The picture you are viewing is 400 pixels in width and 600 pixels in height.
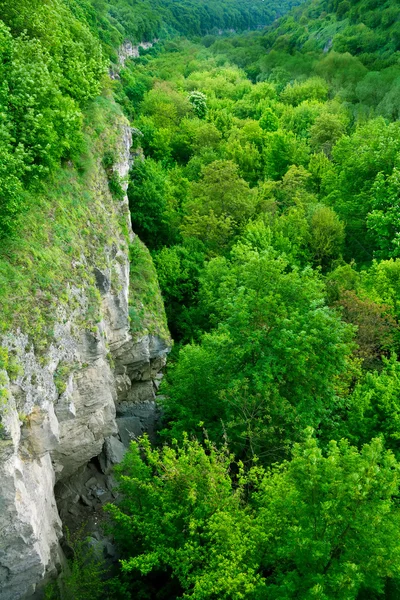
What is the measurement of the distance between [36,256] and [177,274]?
17313mm

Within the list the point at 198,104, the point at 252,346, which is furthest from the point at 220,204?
the point at 198,104

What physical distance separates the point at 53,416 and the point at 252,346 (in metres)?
8.61

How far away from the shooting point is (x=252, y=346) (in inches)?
754

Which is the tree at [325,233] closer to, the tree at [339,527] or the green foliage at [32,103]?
the green foliage at [32,103]

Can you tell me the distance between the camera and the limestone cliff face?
11938mm

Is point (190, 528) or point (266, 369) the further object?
point (266, 369)

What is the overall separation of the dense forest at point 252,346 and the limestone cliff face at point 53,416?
193 cm

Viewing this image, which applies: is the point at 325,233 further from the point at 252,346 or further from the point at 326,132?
the point at 326,132

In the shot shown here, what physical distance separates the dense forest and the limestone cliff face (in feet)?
6.34

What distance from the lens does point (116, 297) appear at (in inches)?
817

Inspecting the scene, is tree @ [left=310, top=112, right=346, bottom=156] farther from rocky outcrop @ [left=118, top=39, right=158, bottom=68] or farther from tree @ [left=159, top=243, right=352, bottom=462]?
rocky outcrop @ [left=118, top=39, right=158, bottom=68]

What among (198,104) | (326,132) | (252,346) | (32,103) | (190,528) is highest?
(198,104)

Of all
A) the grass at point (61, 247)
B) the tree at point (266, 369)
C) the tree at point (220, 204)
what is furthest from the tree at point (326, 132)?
the tree at point (266, 369)

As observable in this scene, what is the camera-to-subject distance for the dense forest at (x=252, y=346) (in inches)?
490
